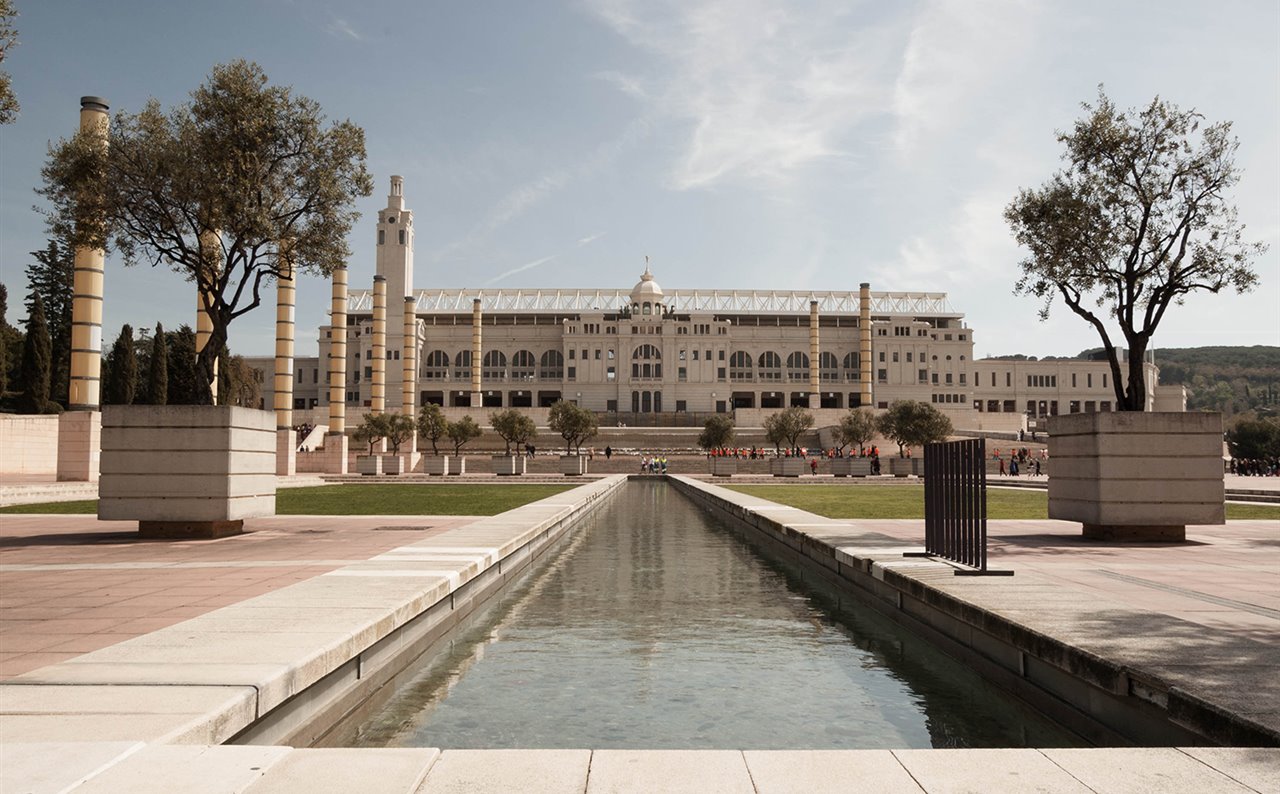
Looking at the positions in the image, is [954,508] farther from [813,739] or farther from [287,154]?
[287,154]

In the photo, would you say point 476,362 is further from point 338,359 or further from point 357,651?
point 357,651

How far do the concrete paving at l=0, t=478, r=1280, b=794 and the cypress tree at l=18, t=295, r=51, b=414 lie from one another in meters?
42.0

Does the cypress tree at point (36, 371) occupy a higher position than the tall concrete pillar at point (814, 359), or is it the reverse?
the tall concrete pillar at point (814, 359)

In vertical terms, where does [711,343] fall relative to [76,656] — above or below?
above

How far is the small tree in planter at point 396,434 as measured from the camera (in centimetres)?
5100

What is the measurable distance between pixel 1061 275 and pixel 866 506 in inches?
326

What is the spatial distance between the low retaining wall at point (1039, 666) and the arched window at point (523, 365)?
298ft

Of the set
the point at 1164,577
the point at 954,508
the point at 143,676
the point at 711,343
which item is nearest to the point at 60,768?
the point at 143,676

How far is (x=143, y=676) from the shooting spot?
15.8 feet

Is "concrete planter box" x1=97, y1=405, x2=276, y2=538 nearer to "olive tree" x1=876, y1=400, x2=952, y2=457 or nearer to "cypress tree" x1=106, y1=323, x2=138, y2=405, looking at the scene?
"olive tree" x1=876, y1=400, x2=952, y2=457

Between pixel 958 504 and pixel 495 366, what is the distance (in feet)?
309

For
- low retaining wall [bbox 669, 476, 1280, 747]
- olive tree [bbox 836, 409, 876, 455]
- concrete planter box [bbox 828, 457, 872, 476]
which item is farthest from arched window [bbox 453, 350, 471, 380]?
low retaining wall [bbox 669, 476, 1280, 747]

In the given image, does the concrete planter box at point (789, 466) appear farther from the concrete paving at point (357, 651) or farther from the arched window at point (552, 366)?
the arched window at point (552, 366)

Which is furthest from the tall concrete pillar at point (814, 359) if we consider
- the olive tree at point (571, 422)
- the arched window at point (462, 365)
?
the olive tree at point (571, 422)
